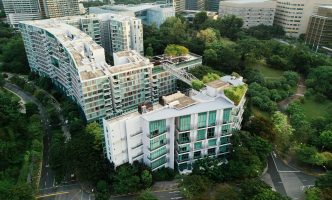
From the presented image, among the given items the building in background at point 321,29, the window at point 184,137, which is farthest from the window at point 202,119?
the building in background at point 321,29

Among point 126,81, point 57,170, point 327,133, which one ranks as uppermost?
point 126,81

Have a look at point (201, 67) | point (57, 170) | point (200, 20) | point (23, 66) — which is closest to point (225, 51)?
point (201, 67)

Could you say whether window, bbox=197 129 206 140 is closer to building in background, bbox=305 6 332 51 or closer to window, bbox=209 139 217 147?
window, bbox=209 139 217 147

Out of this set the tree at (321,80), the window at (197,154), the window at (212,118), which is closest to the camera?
the window at (212,118)

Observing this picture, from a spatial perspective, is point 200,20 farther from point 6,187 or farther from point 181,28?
point 6,187

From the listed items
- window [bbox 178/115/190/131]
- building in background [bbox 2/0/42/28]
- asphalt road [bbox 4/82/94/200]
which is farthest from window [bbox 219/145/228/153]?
building in background [bbox 2/0/42/28]

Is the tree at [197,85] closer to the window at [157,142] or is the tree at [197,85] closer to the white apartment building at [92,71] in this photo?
the white apartment building at [92,71]
